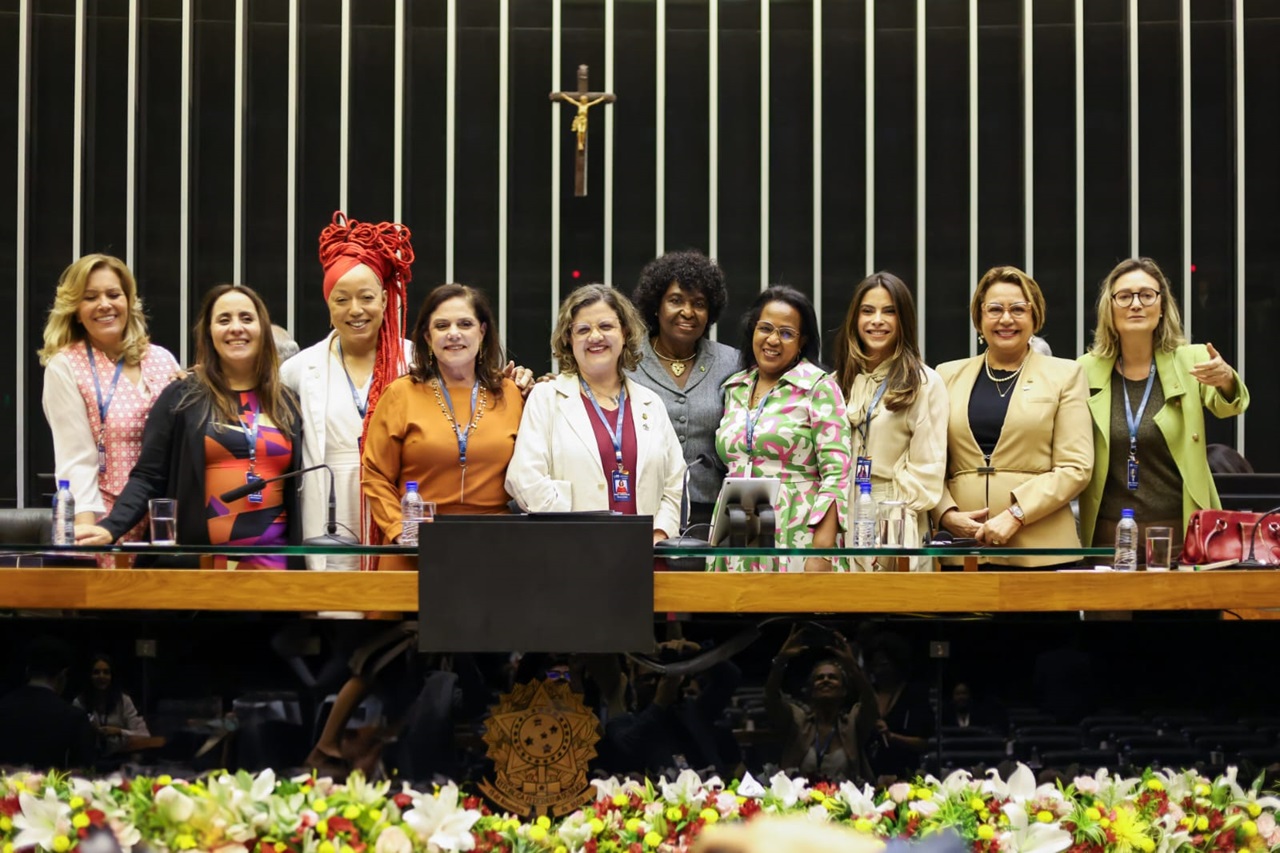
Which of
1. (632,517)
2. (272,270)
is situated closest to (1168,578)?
(632,517)

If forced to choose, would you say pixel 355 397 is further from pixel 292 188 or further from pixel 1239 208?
pixel 1239 208

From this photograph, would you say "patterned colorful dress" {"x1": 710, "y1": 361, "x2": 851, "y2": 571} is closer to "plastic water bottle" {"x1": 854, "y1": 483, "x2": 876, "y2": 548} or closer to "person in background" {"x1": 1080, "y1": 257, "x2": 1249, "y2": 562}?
"plastic water bottle" {"x1": 854, "y1": 483, "x2": 876, "y2": 548}

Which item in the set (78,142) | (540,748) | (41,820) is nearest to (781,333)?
(540,748)

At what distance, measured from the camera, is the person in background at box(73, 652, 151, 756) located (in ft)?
10.8

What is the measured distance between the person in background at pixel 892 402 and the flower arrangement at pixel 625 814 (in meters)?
1.34

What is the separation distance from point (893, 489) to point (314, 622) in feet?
6.44

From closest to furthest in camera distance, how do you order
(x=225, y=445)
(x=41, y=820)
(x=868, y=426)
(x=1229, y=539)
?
(x=41, y=820) → (x=1229, y=539) → (x=225, y=445) → (x=868, y=426)

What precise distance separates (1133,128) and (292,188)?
4.40m

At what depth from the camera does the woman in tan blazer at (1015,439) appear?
4555mm

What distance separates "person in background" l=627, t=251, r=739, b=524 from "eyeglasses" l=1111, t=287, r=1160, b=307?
1.22 metres

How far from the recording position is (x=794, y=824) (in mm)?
1286

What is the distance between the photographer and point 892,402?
466 cm

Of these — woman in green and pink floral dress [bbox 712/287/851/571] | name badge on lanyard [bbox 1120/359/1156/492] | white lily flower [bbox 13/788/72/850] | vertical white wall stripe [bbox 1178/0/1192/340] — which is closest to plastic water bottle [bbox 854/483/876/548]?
woman in green and pink floral dress [bbox 712/287/851/571]

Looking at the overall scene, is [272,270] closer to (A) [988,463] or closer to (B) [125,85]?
(B) [125,85]
